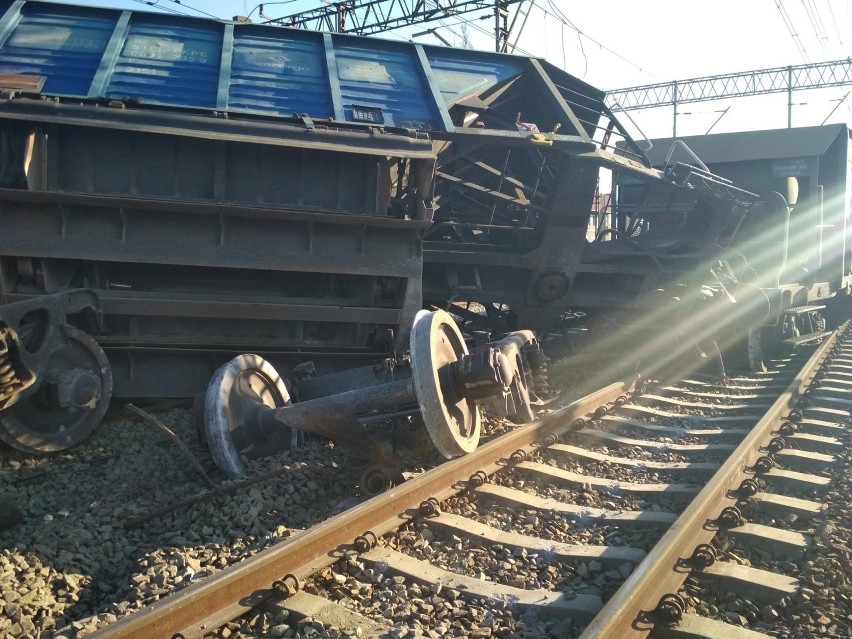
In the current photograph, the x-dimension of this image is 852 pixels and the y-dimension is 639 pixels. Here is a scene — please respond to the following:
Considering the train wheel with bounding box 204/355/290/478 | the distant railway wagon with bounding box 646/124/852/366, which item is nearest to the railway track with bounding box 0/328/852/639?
the train wheel with bounding box 204/355/290/478

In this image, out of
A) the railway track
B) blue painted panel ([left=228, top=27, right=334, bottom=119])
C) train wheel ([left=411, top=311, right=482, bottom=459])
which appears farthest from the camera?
blue painted panel ([left=228, top=27, right=334, bottom=119])

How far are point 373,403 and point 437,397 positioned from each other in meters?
0.60

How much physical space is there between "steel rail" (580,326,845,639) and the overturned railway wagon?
1308 millimetres

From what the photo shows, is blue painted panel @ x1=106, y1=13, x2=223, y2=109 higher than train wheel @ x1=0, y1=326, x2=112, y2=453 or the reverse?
higher

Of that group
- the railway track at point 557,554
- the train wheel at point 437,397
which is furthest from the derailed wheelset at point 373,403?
the railway track at point 557,554

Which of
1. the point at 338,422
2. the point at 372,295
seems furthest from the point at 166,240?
the point at 338,422

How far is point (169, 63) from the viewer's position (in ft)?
21.6

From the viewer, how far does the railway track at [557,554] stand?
2.79m

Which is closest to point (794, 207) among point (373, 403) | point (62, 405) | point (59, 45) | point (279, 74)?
A: point (279, 74)

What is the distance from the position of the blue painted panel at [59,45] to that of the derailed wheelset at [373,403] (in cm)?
285

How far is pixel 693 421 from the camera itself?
20.6 ft

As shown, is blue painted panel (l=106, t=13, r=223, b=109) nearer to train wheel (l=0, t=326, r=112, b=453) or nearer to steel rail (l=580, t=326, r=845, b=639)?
train wheel (l=0, t=326, r=112, b=453)

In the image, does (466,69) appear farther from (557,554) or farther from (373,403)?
(557,554)

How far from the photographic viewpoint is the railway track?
2.79m
